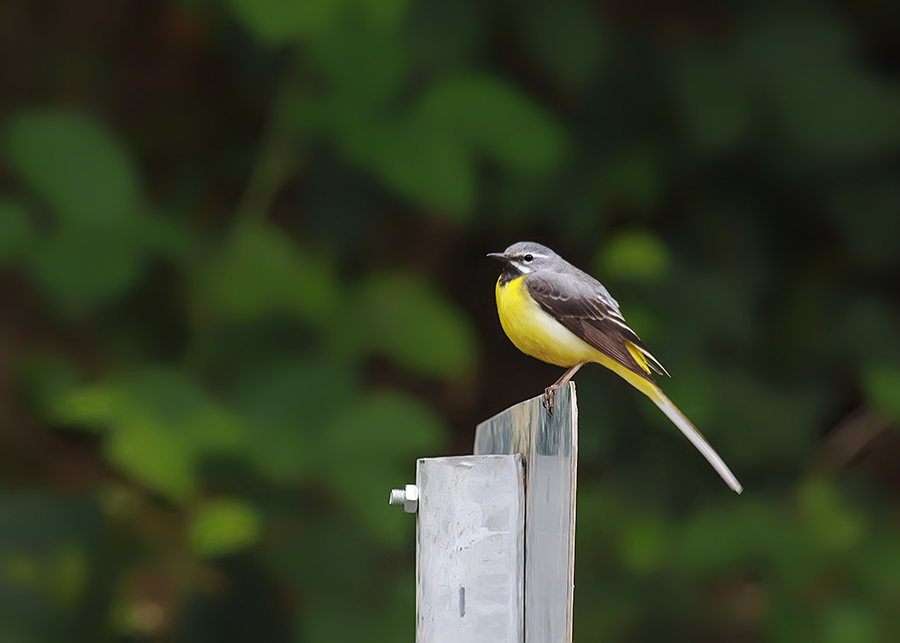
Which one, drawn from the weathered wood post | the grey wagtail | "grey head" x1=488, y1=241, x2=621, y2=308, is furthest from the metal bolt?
"grey head" x1=488, y1=241, x2=621, y2=308

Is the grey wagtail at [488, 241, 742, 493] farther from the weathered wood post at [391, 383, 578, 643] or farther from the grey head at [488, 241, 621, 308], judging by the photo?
the weathered wood post at [391, 383, 578, 643]

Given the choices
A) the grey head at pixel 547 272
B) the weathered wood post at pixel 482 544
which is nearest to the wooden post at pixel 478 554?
the weathered wood post at pixel 482 544

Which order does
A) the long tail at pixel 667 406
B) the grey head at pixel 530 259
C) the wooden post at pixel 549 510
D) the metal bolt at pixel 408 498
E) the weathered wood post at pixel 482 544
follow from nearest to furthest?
the wooden post at pixel 549 510 → the weathered wood post at pixel 482 544 → the metal bolt at pixel 408 498 → the long tail at pixel 667 406 → the grey head at pixel 530 259

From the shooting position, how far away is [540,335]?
190 cm

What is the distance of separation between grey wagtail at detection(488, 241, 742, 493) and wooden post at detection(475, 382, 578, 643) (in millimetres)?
601

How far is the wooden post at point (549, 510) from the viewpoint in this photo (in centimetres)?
97

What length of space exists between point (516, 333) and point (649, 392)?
31 centimetres

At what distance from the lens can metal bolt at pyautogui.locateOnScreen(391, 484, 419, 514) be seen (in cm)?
136

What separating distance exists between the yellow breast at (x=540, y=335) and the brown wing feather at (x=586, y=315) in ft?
0.04

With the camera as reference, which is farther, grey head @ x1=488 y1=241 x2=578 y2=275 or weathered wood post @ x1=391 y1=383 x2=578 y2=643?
grey head @ x1=488 y1=241 x2=578 y2=275

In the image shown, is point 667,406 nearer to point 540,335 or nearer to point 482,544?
point 540,335

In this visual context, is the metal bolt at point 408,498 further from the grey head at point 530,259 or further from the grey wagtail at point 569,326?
the grey head at point 530,259

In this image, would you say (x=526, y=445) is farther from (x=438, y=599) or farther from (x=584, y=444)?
(x=584, y=444)

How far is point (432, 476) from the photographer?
129cm
